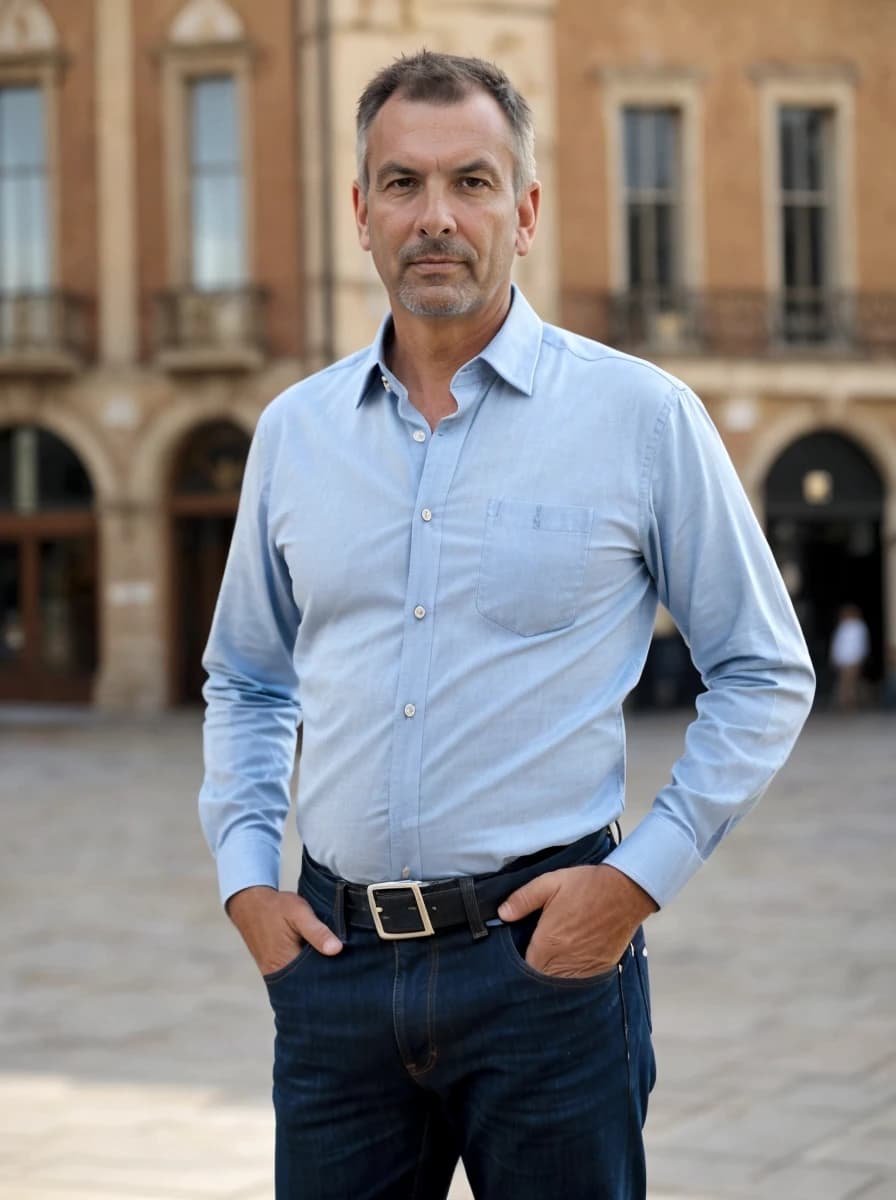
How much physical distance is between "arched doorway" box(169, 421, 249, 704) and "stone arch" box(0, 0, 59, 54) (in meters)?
5.82

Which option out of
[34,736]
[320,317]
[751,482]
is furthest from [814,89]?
[34,736]

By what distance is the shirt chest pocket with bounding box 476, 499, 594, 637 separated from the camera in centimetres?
279

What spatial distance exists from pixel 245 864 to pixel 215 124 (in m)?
27.1

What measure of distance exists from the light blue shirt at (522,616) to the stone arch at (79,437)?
26.4 meters

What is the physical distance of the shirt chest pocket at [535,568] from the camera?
279 centimetres

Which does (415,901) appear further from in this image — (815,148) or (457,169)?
(815,148)

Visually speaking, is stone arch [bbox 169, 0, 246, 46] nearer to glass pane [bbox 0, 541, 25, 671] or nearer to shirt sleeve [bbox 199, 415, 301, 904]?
glass pane [bbox 0, 541, 25, 671]

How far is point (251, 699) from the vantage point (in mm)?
3246

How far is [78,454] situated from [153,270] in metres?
2.77

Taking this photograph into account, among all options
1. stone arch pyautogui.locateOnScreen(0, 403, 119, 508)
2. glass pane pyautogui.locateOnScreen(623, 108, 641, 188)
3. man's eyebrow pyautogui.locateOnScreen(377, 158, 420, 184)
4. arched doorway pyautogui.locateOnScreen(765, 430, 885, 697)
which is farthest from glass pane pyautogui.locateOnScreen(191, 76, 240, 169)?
man's eyebrow pyautogui.locateOnScreen(377, 158, 420, 184)

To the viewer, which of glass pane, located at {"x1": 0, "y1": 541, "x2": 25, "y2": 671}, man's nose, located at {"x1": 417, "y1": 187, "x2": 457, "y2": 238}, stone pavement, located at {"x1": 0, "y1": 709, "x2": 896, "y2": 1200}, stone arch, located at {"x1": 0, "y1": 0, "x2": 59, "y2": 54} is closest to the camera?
man's nose, located at {"x1": 417, "y1": 187, "x2": 457, "y2": 238}

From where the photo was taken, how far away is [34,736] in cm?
2502

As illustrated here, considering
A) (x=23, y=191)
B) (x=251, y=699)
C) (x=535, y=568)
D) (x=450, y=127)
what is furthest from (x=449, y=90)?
(x=23, y=191)

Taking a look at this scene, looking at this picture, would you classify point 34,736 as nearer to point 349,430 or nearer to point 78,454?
point 78,454
